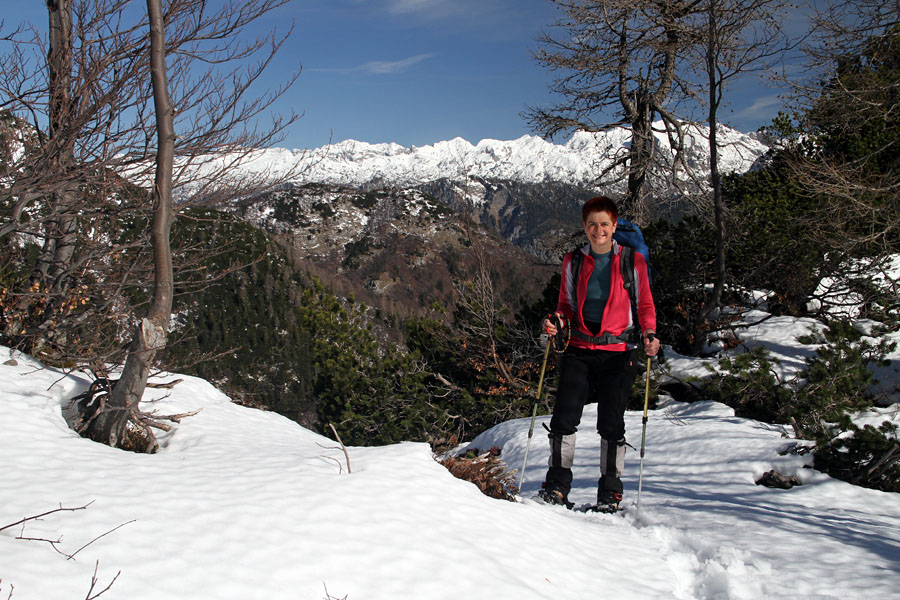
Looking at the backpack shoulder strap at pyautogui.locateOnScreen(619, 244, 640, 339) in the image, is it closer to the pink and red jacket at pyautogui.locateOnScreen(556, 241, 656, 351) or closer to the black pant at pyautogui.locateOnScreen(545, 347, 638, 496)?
the pink and red jacket at pyautogui.locateOnScreen(556, 241, 656, 351)

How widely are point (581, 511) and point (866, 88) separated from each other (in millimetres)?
7508

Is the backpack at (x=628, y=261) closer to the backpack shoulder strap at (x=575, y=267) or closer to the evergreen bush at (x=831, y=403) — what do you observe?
the backpack shoulder strap at (x=575, y=267)

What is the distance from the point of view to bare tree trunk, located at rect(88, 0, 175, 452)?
13.8ft

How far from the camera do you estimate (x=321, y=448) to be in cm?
430

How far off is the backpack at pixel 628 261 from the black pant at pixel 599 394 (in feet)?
0.42

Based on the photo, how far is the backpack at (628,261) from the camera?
12.8 ft

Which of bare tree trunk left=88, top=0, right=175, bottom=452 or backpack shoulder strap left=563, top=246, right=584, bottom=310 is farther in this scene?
bare tree trunk left=88, top=0, right=175, bottom=452

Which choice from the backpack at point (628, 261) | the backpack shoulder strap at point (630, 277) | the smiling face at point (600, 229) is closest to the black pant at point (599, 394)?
the backpack at point (628, 261)

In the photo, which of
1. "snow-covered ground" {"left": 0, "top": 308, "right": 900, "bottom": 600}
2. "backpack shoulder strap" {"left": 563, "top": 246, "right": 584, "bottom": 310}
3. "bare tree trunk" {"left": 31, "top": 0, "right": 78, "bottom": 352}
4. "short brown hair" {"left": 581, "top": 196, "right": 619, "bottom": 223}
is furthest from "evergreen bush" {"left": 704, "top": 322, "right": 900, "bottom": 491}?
"bare tree trunk" {"left": 31, "top": 0, "right": 78, "bottom": 352}

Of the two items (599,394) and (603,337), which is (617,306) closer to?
(603,337)

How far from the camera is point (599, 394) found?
4.03 meters

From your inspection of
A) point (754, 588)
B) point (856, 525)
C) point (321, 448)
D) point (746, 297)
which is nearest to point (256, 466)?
point (321, 448)

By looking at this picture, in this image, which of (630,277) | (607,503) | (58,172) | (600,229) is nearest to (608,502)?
(607,503)

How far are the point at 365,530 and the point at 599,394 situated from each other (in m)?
2.17
